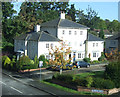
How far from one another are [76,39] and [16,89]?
24.6 metres

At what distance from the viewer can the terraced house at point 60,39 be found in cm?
4306

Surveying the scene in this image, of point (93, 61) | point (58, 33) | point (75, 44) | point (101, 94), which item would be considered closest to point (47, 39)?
point (58, 33)

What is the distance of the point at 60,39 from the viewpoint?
4538 cm

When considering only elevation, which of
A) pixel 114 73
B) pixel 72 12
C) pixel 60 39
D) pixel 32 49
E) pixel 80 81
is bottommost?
pixel 80 81

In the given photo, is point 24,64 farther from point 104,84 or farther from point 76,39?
point 104,84

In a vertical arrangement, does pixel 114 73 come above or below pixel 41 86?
above

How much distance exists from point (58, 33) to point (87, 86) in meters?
22.7

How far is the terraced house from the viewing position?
4306 centimetres

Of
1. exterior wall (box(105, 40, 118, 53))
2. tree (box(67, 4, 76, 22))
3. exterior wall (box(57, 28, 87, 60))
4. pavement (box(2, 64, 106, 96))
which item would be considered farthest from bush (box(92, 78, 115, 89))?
tree (box(67, 4, 76, 22))

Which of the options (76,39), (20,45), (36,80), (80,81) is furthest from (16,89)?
(76,39)

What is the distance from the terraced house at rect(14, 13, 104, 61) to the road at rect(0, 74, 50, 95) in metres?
13.7

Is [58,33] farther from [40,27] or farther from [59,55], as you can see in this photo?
[59,55]

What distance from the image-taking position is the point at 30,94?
76.0ft

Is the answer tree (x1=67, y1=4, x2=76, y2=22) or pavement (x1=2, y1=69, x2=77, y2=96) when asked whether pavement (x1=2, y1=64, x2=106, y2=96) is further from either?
tree (x1=67, y1=4, x2=76, y2=22)
